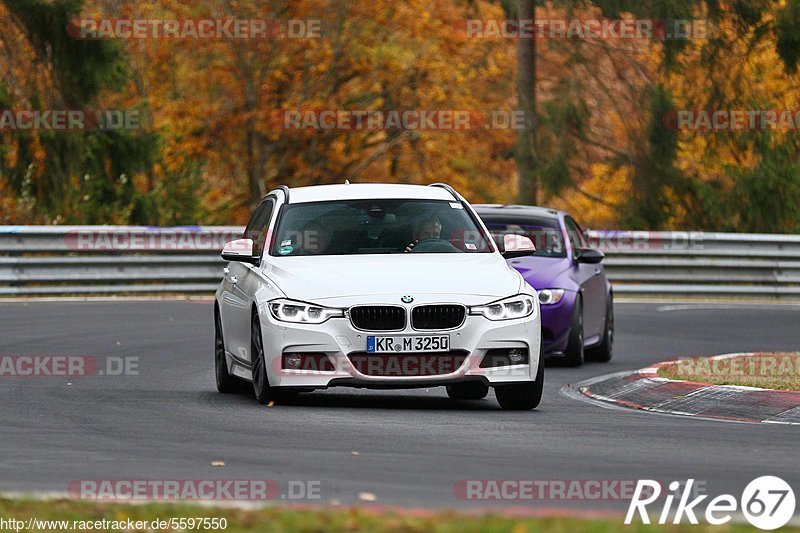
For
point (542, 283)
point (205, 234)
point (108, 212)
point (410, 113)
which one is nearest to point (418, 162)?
point (410, 113)

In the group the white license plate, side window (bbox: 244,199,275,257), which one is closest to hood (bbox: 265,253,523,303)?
the white license plate

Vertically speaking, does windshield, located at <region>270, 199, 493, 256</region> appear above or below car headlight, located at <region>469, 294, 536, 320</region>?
above

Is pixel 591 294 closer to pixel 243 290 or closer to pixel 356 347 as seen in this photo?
pixel 243 290

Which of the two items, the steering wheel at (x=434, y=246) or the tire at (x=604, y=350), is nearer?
the steering wheel at (x=434, y=246)

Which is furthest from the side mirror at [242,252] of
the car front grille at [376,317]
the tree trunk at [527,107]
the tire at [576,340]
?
A: the tree trunk at [527,107]

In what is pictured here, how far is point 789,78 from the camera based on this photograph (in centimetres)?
4316

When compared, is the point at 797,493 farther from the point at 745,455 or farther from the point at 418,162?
the point at 418,162

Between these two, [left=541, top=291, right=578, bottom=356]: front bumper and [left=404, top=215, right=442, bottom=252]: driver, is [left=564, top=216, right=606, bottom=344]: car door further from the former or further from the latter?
[left=404, top=215, right=442, bottom=252]: driver

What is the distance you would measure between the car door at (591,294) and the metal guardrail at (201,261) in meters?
11.1

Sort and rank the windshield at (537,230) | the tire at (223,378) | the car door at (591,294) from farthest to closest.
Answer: the windshield at (537,230) → the car door at (591,294) → the tire at (223,378)

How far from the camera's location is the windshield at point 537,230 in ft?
60.5

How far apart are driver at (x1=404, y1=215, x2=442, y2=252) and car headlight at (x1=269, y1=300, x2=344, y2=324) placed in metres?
1.30

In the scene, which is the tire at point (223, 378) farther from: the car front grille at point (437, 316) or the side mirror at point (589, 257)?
the side mirror at point (589, 257)

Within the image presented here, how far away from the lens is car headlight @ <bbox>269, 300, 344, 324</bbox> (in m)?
12.4
